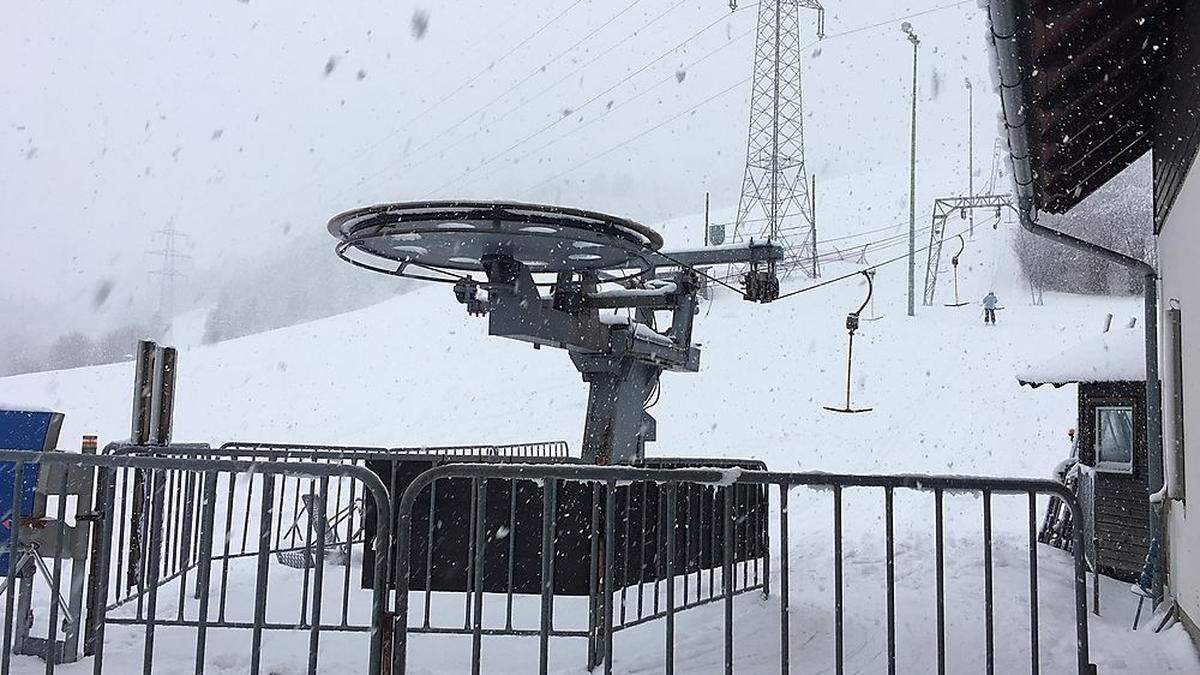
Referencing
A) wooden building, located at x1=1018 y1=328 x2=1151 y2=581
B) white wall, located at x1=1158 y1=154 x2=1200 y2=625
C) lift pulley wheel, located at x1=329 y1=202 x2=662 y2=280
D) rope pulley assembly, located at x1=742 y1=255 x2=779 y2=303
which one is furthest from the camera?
wooden building, located at x1=1018 y1=328 x2=1151 y2=581

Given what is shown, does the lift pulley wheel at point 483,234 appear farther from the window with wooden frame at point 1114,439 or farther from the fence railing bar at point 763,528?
the window with wooden frame at point 1114,439

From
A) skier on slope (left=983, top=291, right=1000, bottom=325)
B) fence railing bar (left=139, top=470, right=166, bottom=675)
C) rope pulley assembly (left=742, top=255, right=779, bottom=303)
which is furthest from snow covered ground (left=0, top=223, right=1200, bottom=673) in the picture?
rope pulley assembly (left=742, top=255, right=779, bottom=303)

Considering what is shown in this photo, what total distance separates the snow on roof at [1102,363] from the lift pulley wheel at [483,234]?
6399 millimetres

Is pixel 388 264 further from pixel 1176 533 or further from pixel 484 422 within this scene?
pixel 484 422

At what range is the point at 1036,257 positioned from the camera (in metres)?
42.2

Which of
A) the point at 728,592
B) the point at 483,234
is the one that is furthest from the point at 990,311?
the point at 728,592

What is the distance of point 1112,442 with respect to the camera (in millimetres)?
10203

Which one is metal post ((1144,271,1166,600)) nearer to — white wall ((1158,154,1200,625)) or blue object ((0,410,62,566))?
white wall ((1158,154,1200,625))

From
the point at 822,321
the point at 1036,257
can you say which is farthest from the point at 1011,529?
the point at 1036,257

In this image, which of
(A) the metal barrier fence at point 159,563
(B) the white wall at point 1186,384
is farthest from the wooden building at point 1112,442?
(A) the metal barrier fence at point 159,563

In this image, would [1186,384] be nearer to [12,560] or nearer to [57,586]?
[57,586]

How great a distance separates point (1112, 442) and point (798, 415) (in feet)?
41.9

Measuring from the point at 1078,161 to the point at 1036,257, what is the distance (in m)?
37.8

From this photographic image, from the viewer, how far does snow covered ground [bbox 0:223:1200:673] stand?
6.00m
